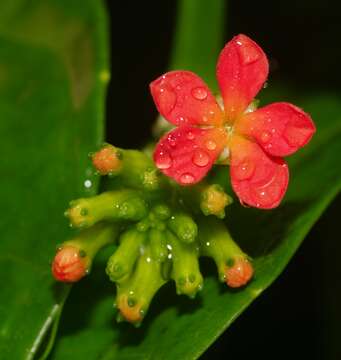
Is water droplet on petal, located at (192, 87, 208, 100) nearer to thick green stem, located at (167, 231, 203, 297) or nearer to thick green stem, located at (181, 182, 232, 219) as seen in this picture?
thick green stem, located at (181, 182, 232, 219)

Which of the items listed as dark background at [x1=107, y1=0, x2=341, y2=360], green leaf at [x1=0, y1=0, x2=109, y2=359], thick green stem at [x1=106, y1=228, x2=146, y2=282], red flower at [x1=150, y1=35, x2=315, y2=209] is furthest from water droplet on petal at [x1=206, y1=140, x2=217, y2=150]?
dark background at [x1=107, y1=0, x2=341, y2=360]

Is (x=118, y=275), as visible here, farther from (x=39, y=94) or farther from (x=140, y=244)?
(x=39, y=94)

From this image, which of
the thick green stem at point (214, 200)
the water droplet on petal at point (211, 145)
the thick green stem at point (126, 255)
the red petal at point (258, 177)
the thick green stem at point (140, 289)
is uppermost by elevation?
the water droplet on petal at point (211, 145)

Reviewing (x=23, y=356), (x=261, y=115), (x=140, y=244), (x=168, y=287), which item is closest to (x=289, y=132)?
(x=261, y=115)

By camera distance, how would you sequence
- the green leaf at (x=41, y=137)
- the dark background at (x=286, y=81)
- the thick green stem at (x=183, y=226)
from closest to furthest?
the thick green stem at (x=183, y=226) → the green leaf at (x=41, y=137) → the dark background at (x=286, y=81)

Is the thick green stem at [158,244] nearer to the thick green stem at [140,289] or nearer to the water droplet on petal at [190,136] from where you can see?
the thick green stem at [140,289]

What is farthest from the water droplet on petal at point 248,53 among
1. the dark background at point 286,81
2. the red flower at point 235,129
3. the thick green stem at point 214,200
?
the dark background at point 286,81

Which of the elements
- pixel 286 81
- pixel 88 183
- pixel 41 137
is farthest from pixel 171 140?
pixel 286 81
